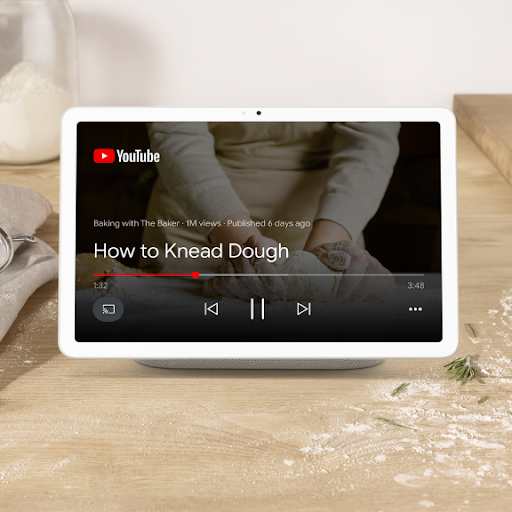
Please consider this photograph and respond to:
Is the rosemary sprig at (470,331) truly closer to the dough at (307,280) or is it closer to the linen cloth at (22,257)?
the dough at (307,280)

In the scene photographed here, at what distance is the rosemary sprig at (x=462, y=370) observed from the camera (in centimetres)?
47

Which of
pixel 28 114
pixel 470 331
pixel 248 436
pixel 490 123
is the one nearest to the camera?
pixel 248 436

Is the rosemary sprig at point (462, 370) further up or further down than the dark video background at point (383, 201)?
further down

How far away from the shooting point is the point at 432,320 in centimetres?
47

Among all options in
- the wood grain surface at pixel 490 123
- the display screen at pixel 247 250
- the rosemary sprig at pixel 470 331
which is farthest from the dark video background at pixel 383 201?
the wood grain surface at pixel 490 123

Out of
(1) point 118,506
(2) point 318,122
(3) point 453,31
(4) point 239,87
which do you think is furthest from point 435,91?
(1) point 118,506

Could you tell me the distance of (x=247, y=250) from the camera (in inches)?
18.4

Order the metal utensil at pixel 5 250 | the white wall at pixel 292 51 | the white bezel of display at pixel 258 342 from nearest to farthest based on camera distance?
1. the white bezel of display at pixel 258 342
2. the metal utensil at pixel 5 250
3. the white wall at pixel 292 51

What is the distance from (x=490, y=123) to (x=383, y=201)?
73 centimetres

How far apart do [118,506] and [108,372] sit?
0.15 metres

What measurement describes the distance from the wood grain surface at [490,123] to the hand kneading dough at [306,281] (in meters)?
0.63

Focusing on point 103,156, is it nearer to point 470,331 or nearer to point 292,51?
point 470,331

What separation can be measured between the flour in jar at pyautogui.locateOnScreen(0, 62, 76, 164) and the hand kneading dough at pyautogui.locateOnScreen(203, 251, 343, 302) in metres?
0.68

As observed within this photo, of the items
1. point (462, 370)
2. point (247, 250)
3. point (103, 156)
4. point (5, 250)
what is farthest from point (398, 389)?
point (5, 250)
